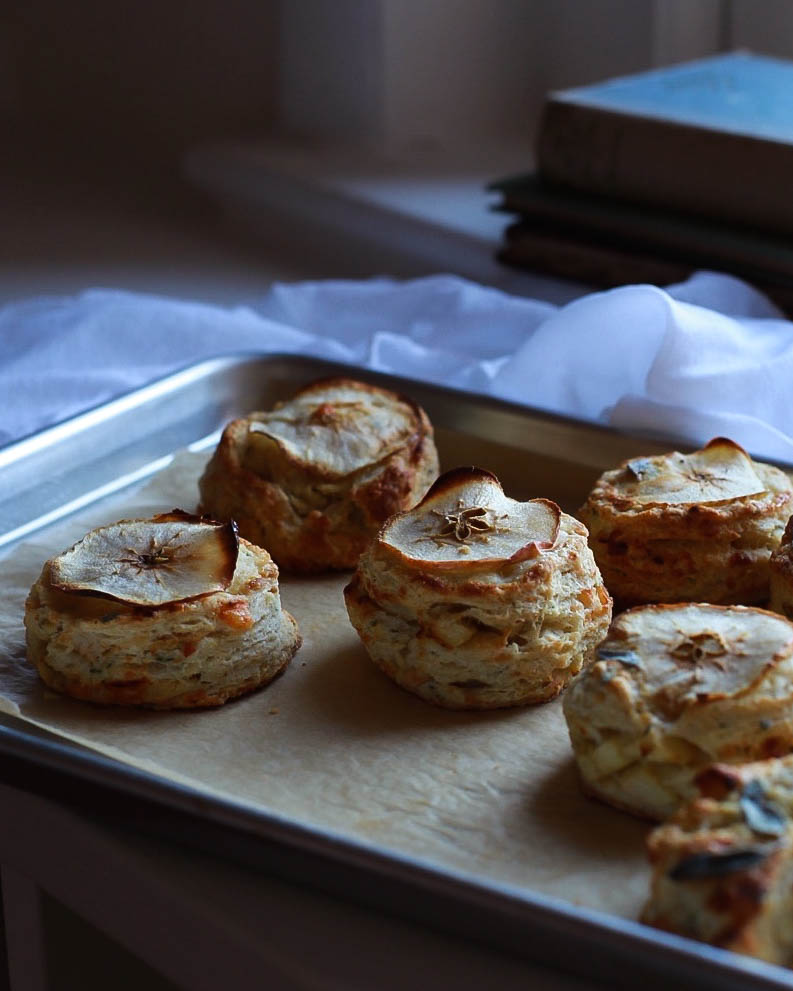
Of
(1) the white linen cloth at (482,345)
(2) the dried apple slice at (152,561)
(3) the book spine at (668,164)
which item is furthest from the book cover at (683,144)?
(2) the dried apple slice at (152,561)


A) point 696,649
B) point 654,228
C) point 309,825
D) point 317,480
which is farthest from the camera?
point 654,228

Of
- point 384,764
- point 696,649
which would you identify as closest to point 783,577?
point 696,649

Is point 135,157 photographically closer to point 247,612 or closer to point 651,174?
point 651,174

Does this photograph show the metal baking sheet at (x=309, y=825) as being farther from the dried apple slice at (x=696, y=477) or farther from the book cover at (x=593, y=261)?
the book cover at (x=593, y=261)

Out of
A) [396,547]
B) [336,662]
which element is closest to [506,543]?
[396,547]

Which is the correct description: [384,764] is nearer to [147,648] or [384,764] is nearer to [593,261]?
[147,648]

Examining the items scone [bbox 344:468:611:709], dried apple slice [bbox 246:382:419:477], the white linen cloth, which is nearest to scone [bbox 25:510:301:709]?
scone [bbox 344:468:611:709]
